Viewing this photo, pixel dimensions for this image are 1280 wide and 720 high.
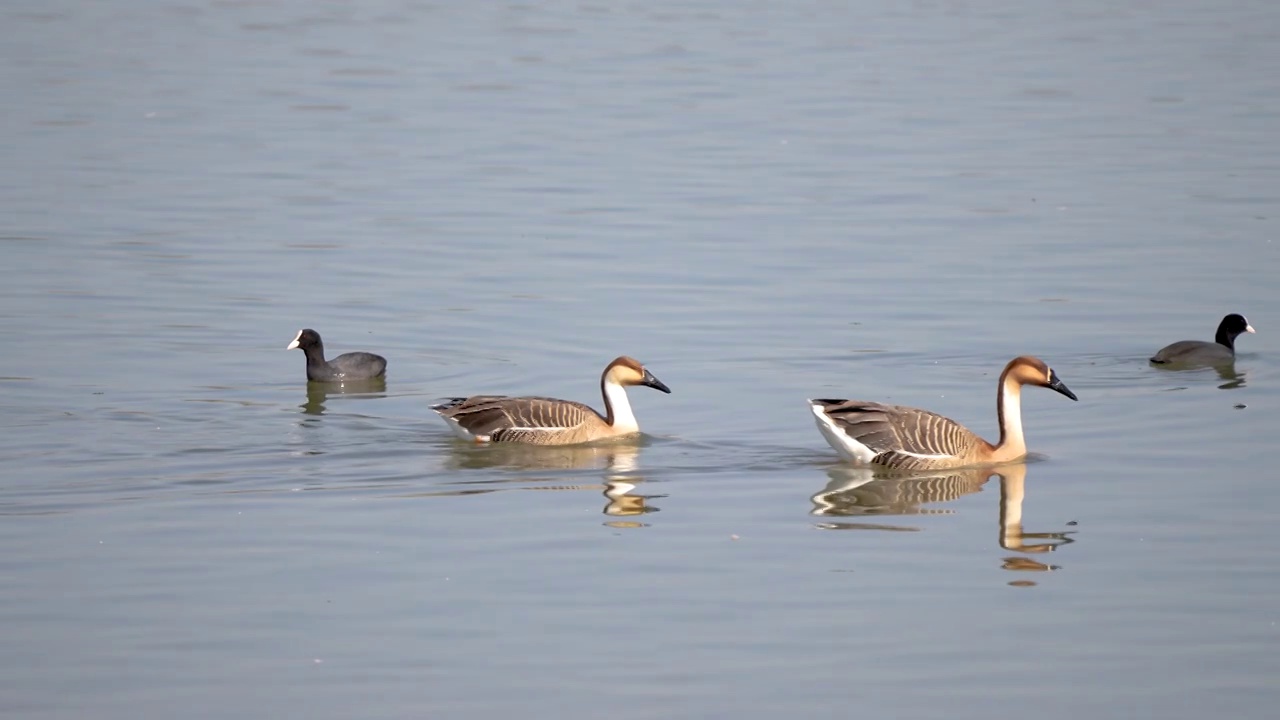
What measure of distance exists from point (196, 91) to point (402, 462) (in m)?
25.2

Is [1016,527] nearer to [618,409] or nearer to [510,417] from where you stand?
[618,409]

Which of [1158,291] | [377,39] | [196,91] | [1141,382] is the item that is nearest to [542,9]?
[377,39]

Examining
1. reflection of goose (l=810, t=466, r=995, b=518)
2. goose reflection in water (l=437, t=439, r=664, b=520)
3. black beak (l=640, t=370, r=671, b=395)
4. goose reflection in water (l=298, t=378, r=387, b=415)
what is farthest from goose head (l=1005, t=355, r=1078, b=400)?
Result: goose reflection in water (l=298, t=378, r=387, b=415)

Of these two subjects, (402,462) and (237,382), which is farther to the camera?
(237,382)

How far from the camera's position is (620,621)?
10453 millimetres

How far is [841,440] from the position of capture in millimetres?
14586

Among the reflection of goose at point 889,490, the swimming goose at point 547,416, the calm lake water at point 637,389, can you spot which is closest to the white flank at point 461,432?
the swimming goose at point 547,416

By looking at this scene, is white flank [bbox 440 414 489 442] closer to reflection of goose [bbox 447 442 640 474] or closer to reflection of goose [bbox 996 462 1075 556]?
reflection of goose [bbox 447 442 640 474]

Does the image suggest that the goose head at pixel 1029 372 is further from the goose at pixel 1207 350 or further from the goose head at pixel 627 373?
the goose at pixel 1207 350

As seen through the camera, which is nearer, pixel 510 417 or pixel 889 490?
pixel 889 490

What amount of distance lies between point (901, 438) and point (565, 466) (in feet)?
8.93

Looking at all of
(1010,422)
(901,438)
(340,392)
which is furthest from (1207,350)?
(340,392)

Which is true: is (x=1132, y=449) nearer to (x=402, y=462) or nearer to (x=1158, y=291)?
(x=402, y=462)

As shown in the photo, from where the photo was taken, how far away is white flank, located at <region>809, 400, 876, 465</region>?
47.8 feet
